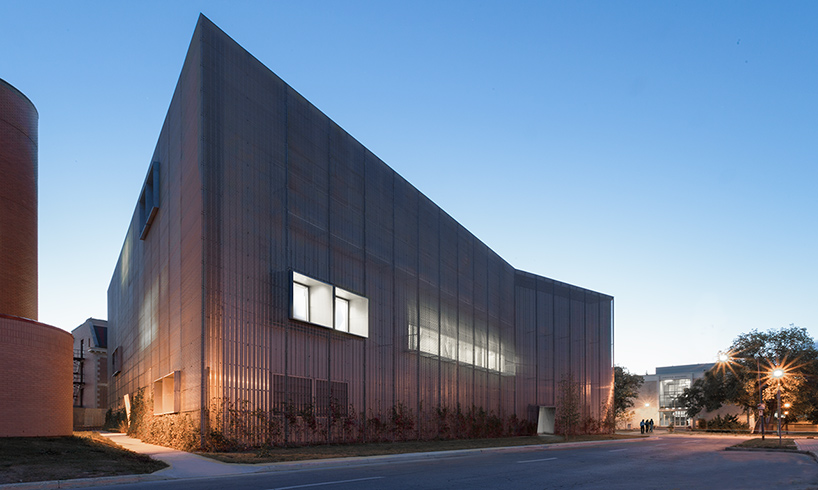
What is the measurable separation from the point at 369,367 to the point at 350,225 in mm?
7085

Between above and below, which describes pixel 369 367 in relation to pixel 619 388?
above

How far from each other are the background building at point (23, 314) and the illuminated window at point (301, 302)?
8.46 meters

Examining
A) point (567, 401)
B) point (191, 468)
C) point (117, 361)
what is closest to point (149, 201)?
point (191, 468)

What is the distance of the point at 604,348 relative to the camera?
189 feet

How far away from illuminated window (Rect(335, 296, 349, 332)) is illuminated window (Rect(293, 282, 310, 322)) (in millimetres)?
2351

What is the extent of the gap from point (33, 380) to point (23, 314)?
67.5 feet

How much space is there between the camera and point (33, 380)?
20.5 meters

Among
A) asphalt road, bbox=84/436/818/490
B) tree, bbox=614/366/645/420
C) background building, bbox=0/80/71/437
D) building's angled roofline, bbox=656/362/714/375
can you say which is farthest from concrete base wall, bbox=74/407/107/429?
building's angled roofline, bbox=656/362/714/375

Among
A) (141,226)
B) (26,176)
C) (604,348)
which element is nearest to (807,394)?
(604,348)

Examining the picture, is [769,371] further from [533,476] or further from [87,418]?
[87,418]

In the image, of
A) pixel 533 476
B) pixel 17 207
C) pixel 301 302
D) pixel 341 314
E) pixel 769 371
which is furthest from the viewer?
pixel 769 371

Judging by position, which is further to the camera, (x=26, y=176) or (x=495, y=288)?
(x=495, y=288)

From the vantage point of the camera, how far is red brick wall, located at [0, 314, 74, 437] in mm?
19516

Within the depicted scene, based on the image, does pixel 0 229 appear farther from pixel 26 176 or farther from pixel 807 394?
pixel 807 394
